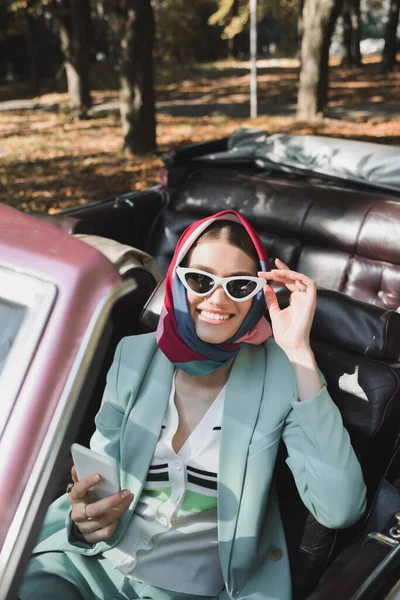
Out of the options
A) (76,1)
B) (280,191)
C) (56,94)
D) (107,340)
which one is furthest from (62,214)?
(56,94)

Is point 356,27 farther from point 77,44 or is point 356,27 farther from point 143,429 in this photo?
point 143,429

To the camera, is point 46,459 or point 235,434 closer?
point 46,459

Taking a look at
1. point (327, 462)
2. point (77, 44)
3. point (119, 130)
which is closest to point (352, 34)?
point (77, 44)

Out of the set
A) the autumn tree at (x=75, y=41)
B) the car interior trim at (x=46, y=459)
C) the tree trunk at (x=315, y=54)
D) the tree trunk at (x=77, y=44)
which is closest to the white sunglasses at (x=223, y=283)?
the car interior trim at (x=46, y=459)

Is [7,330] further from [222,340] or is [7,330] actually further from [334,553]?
[334,553]

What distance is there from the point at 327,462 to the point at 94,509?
0.61m

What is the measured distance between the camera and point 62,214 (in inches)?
146

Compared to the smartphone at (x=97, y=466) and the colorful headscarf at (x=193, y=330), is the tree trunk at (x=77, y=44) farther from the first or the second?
the smartphone at (x=97, y=466)

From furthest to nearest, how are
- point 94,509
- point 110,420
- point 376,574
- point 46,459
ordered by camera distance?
point 110,420
point 376,574
point 94,509
point 46,459

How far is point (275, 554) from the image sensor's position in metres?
1.80

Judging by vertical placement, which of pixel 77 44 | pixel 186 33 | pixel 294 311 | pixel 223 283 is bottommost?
pixel 294 311

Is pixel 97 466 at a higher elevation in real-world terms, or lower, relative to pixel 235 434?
higher

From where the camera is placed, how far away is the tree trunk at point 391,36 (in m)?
19.9

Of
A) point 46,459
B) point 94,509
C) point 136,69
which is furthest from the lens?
point 136,69
